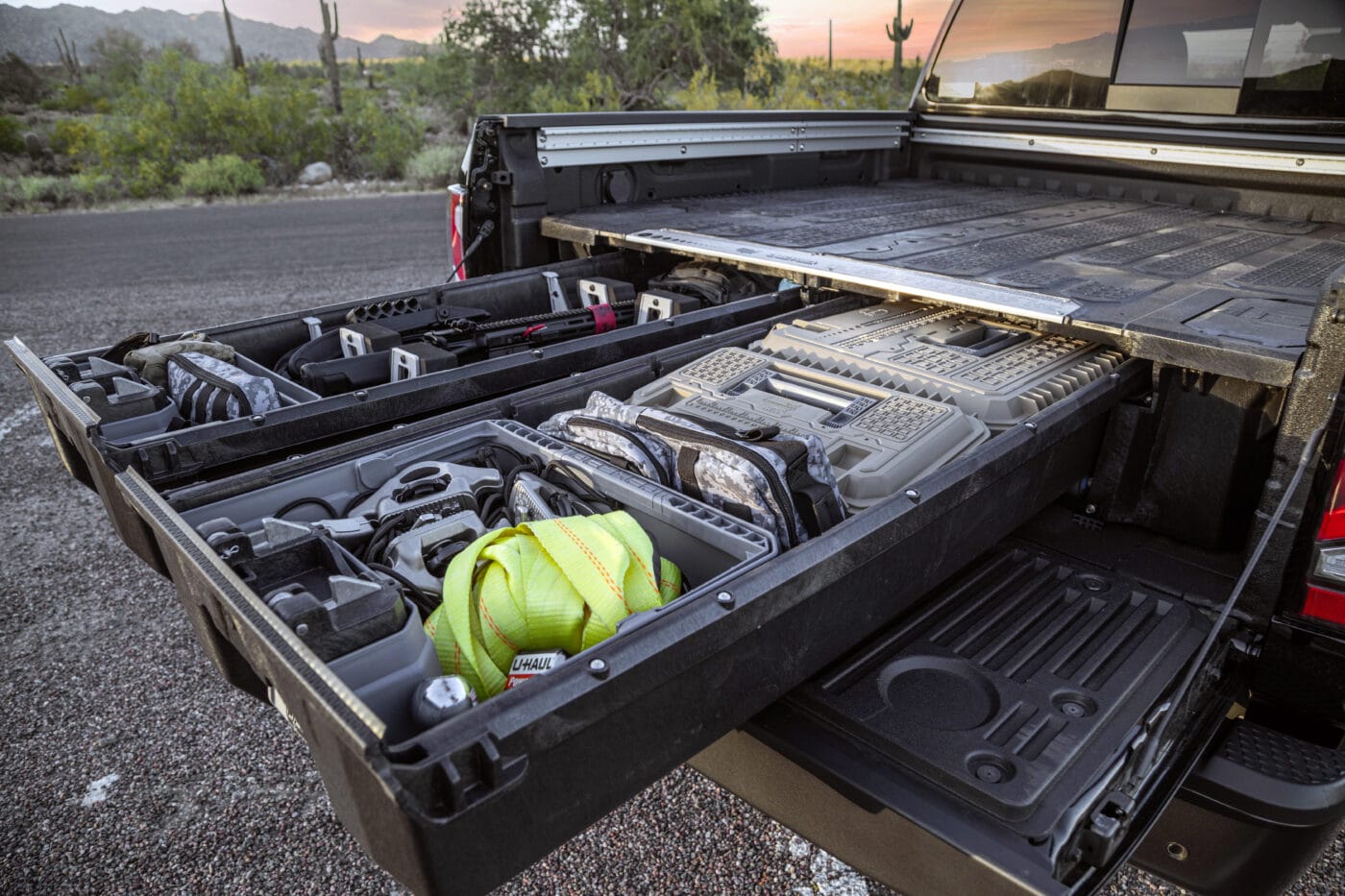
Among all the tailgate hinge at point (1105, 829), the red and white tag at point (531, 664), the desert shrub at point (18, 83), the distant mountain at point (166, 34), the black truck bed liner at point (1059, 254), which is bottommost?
the tailgate hinge at point (1105, 829)

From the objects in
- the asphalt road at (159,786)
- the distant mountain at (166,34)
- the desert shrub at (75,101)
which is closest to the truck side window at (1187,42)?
the asphalt road at (159,786)

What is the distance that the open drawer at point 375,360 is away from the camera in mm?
1831

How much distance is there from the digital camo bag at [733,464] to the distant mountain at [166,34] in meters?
90.7

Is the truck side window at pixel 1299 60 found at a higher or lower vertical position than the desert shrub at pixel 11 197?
higher

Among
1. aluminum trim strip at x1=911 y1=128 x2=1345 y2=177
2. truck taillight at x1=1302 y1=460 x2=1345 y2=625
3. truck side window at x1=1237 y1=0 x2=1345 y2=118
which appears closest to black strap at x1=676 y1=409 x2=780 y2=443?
truck taillight at x1=1302 y1=460 x2=1345 y2=625

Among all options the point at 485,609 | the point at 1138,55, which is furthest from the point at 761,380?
the point at 1138,55

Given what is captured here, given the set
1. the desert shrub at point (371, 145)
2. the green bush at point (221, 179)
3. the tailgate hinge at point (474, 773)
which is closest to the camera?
the tailgate hinge at point (474, 773)

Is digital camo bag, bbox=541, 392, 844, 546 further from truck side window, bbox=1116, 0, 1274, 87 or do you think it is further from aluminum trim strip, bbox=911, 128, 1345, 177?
truck side window, bbox=1116, 0, 1274, 87

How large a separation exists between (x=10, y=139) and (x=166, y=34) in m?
97.4

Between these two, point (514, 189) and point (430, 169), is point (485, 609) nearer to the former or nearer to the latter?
point (514, 189)

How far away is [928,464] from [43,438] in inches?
198

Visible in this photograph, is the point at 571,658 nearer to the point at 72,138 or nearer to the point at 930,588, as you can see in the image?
the point at 930,588

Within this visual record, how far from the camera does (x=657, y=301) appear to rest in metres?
3.03

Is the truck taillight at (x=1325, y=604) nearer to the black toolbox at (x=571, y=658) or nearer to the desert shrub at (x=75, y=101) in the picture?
the black toolbox at (x=571, y=658)
